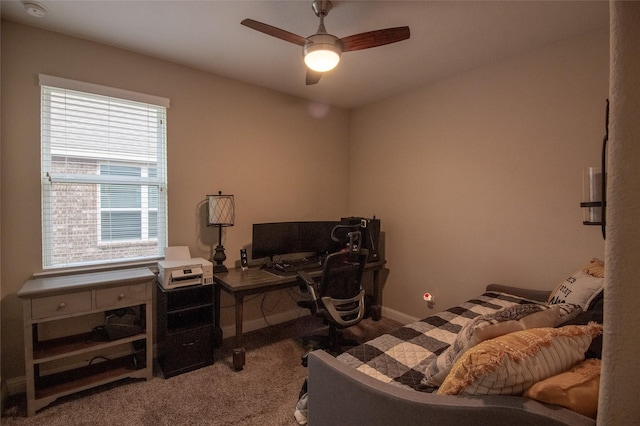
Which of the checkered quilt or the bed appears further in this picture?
the checkered quilt

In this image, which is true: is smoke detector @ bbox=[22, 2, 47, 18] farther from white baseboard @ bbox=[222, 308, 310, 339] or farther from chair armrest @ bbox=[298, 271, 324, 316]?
white baseboard @ bbox=[222, 308, 310, 339]

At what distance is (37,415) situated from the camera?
6.42 ft

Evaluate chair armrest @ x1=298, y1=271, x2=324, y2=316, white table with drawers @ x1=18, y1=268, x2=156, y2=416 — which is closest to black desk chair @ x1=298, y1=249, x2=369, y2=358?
chair armrest @ x1=298, y1=271, x2=324, y2=316

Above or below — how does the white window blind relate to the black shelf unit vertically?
above

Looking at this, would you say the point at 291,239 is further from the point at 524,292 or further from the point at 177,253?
the point at 524,292

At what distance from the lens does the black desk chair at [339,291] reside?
96.6 inches

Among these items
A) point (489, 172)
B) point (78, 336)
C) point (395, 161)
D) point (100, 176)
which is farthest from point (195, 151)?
point (489, 172)

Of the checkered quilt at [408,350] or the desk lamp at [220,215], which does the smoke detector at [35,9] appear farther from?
the checkered quilt at [408,350]

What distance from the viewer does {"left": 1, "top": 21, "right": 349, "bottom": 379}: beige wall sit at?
217 centimetres

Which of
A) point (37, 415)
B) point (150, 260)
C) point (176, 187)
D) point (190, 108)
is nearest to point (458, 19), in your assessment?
point (190, 108)

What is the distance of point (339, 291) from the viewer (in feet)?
8.34

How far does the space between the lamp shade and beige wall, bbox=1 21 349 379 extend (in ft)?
0.61

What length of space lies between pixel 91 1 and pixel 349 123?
2913 mm

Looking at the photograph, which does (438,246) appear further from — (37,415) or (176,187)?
(37,415)
